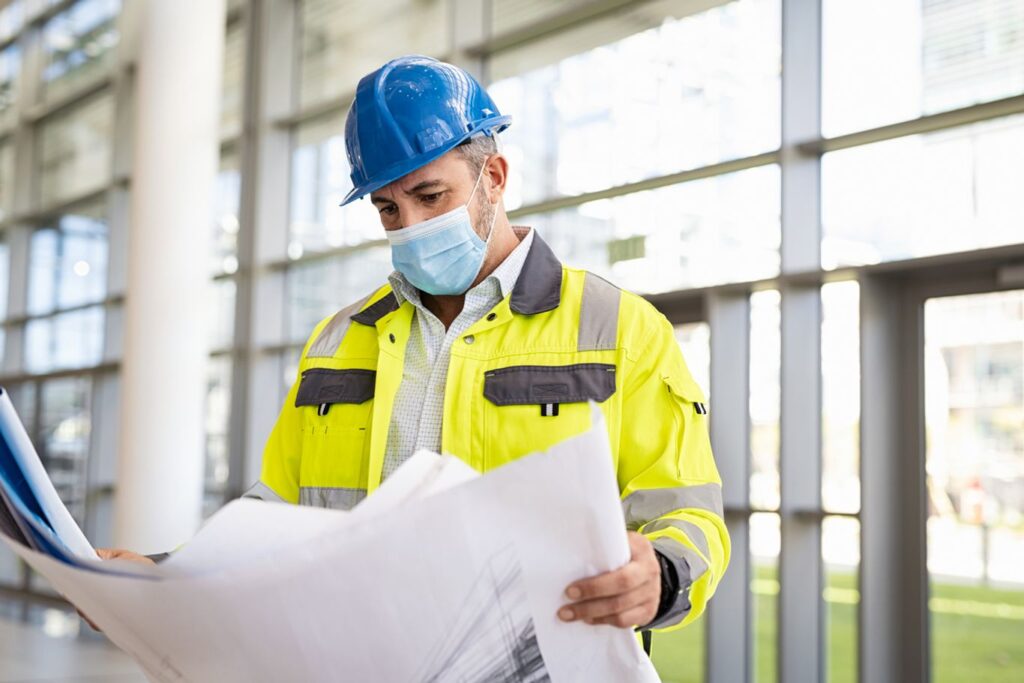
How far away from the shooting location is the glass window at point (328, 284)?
21.8 feet

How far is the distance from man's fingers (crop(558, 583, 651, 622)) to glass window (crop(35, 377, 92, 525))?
29.5 feet

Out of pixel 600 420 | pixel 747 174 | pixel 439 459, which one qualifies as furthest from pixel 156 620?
pixel 747 174

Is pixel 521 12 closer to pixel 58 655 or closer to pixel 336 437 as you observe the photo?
pixel 58 655

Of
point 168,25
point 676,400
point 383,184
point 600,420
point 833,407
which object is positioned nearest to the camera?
point 600,420

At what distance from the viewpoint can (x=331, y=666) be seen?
3.22 ft

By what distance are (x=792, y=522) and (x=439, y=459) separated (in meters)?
3.79

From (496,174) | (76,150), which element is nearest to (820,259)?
(496,174)

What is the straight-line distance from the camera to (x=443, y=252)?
1460mm

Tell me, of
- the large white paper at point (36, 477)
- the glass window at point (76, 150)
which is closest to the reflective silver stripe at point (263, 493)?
the large white paper at point (36, 477)

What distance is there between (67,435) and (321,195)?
156 inches

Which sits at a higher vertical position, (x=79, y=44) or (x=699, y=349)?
(x=79, y=44)

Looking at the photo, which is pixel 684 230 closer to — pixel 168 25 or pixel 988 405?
pixel 988 405

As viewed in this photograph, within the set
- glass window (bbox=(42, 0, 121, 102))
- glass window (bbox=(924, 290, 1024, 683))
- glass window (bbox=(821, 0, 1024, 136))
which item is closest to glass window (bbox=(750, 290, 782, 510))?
glass window (bbox=(924, 290, 1024, 683))

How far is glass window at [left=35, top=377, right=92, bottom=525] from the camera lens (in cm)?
937
